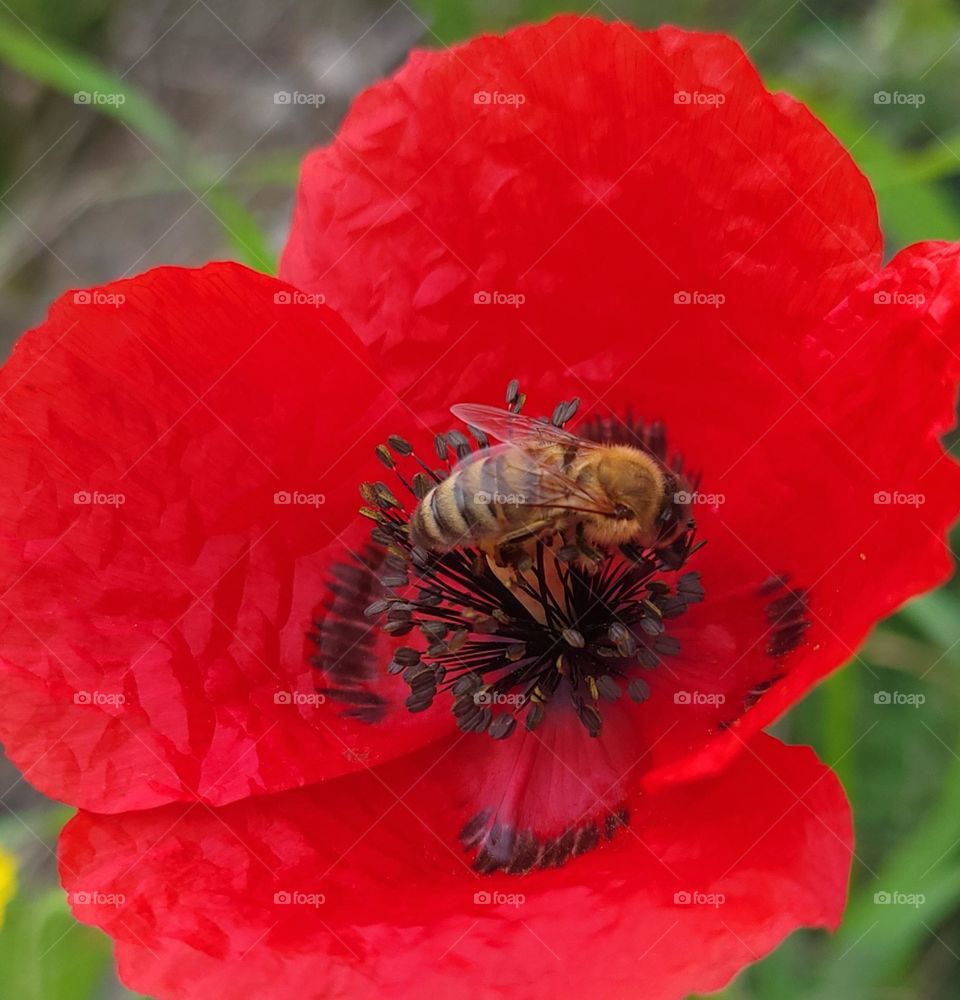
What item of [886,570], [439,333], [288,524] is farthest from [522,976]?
[439,333]

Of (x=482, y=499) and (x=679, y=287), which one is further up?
(x=679, y=287)

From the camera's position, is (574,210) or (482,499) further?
(574,210)

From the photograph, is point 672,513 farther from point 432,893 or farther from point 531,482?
point 432,893

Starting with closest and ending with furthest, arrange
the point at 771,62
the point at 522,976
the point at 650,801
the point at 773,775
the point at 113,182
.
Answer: the point at 522,976
the point at 773,775
the point at 650,801
the point at 771,62
the point at 113,182

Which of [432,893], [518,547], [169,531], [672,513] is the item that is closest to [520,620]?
[518,547]

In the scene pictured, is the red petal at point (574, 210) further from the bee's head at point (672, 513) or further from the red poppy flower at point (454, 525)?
the bee's head at point (672, 513)

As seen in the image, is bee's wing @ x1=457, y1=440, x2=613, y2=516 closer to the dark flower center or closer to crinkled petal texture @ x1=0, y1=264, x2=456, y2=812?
the dark flower center

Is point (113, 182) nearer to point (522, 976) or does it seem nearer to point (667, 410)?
point (667, 410)
